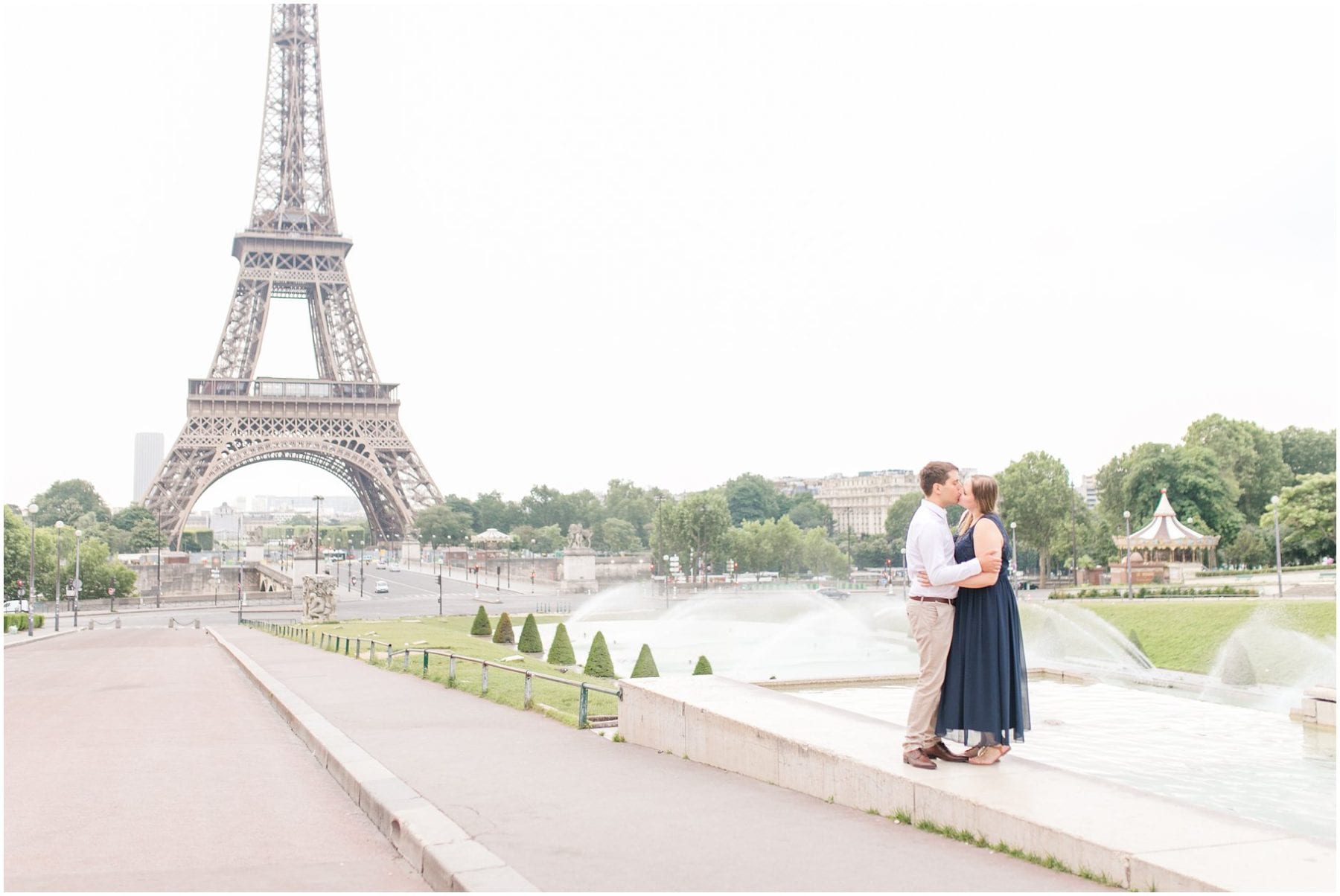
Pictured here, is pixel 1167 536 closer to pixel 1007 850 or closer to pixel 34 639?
pixel 34 639

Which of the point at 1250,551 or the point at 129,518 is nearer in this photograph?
the point at 1250,551

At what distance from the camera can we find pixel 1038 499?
75875 mm

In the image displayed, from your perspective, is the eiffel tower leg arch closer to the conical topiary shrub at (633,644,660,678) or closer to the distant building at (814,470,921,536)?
the conical topiary shrub at (633,644,660,678)

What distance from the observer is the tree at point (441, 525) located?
94700 millimetres

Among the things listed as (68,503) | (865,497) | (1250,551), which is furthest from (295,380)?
(865,497)

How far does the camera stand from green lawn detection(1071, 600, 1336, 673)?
32.8 meters

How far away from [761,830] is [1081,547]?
90.0 meters

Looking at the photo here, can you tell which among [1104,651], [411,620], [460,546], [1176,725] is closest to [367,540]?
[460,546]

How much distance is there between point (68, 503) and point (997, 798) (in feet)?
613

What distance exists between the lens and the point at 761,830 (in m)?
6.53

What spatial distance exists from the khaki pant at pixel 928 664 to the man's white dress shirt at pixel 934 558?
106 mm

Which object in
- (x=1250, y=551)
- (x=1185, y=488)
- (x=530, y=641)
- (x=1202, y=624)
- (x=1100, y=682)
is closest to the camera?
(x=1100, y=682)

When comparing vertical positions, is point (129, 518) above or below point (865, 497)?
below

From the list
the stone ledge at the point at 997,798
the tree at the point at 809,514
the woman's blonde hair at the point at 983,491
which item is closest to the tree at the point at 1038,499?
the stone ledge at the point at 997,798
